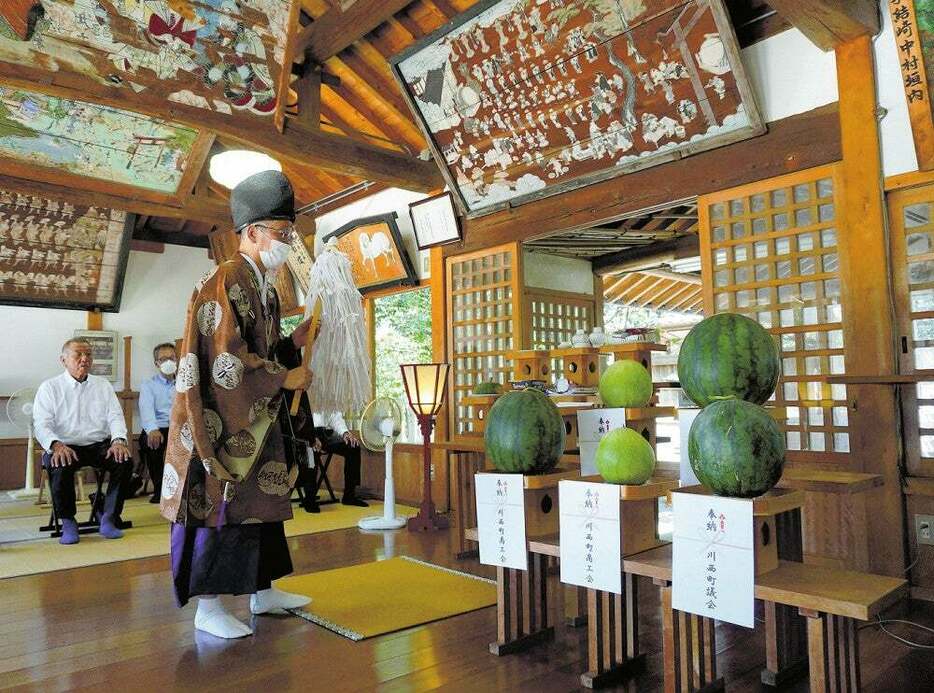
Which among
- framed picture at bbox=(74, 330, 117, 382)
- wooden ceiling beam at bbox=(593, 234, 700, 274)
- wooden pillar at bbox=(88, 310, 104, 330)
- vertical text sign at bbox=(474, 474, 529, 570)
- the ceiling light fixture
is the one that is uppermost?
the ceiling light fixture

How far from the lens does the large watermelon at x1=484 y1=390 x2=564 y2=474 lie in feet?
7.25

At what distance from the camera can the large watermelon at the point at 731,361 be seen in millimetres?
1862

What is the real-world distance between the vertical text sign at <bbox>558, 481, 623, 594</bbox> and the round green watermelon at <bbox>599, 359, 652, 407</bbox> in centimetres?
54

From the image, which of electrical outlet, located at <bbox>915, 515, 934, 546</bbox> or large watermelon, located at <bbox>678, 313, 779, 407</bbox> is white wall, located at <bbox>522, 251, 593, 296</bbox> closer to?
electrical outlet, located at <bbox>915, 515, 934, 546</bbox>

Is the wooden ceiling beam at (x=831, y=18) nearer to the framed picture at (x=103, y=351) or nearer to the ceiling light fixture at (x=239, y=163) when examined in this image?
the ceiling light fixture at (x=239, y=163)

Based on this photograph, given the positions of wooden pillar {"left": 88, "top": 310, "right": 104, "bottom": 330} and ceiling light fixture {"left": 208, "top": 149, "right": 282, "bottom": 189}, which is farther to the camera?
wooden pillar {"left": 88, "top": 310, "right": 104, "bottom": 330}

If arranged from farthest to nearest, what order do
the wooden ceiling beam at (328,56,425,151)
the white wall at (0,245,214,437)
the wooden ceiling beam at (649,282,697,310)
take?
the wooden ceiling beam at (649,282,697,310)
the white wall at (0,245,214,437)
the wooden ceiling beam at (328,56,425,151)

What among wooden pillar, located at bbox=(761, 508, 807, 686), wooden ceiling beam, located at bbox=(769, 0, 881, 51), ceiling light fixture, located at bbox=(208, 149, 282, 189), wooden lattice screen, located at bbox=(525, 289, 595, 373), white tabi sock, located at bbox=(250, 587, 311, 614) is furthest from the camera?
wooden lattice screen, located at bbox=(525, 289, 595, 373)

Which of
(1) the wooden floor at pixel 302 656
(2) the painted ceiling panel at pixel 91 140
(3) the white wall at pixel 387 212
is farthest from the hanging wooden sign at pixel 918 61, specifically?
(2) the painted ceiling panel at pixel 91 140

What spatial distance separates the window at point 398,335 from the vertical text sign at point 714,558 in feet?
18.1

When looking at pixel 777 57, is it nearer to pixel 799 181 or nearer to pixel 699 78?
pixel 699 78

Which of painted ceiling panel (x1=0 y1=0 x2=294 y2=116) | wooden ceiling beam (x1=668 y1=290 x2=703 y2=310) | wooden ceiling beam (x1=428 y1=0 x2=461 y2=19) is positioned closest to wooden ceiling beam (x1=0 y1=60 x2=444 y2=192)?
painted ceiling panel (x1=0 y1=0 x2=294 y2=116)

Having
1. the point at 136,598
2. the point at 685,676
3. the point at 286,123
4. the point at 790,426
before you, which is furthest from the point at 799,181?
the point at 136,598

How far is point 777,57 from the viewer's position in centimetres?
359
